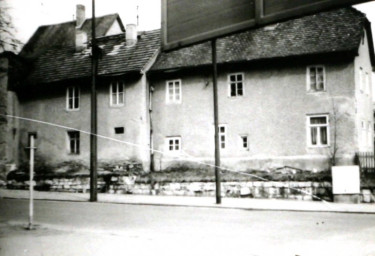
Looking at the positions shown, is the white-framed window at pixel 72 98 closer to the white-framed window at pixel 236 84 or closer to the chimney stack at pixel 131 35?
the chimney stack at pixel 131 35

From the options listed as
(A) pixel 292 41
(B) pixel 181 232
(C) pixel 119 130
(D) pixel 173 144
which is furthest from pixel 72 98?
(B) pixel 181 232

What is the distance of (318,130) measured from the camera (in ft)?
66.8

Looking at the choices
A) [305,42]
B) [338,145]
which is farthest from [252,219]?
[305,42]

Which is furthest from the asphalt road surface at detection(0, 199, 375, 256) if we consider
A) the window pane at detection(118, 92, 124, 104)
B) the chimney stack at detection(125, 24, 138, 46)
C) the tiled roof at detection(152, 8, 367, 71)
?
the chimney stack at detection(125, 24, 138, 46)

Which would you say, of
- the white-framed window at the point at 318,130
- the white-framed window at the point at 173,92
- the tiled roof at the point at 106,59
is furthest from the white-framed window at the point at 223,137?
the tiled roof at the point at 106,59

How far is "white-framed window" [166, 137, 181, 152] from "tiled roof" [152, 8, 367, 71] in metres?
3.60

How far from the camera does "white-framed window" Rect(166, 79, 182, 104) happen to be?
23.5 meters

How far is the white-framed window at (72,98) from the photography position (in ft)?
80.3

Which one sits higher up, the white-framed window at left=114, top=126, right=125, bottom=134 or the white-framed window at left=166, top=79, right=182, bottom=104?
the white-framed window at left=166, top=79, right=182, bottom=104

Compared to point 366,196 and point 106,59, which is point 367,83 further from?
point 106,59

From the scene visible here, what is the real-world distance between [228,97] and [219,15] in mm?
18847

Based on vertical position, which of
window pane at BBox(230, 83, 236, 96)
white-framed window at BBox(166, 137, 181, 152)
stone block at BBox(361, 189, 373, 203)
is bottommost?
stone block at BBox(361, 189, 373, 203)

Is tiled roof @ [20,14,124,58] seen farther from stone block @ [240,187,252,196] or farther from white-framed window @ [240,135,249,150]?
stone block @ [240,187,252,196]

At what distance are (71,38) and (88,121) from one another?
10.6m
